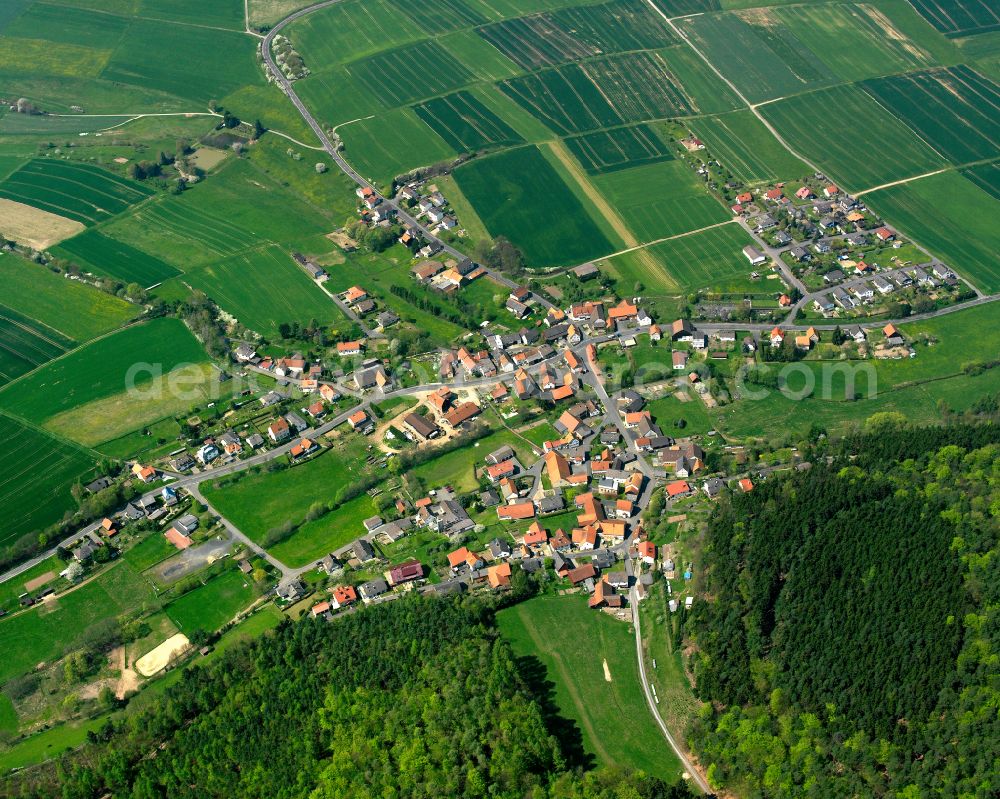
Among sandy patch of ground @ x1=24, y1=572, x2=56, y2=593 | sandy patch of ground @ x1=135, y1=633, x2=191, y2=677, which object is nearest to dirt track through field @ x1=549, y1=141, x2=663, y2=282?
sandy patch of ground @ x1=135, y1=633, x2=191, y2=677

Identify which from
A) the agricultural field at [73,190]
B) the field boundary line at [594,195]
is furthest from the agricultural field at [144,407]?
the field boundary line at [594,195]

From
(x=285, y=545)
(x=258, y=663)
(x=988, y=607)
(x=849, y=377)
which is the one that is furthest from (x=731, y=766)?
(x=849, y=377)

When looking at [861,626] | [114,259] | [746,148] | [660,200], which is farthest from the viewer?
[746,148]

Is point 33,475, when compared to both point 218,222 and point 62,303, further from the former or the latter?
point 218,222

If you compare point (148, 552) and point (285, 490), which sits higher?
point (285, 490)

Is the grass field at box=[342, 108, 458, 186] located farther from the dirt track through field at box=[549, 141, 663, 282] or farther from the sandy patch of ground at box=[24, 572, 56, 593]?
the sandy patch of ground at box=[24, 572, 56, 593]

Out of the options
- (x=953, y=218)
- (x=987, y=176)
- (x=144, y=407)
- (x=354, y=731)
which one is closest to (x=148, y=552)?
(x=144, y=407)

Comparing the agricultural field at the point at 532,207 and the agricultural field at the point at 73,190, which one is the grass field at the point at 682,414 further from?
the agricultural field at the point at 73,190
